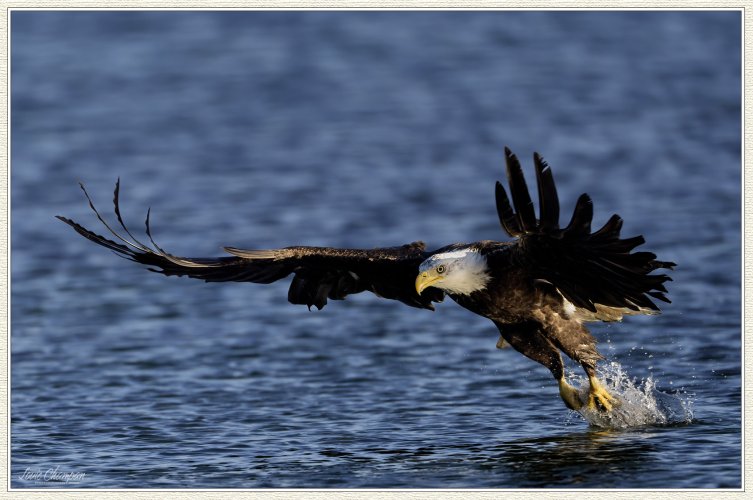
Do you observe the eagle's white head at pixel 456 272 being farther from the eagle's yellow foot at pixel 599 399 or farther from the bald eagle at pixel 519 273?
the eagle's yellow foot at pixel 599 399

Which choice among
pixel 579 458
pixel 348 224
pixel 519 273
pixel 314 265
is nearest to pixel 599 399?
pixel 579 458

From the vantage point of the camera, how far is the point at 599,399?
9.91m

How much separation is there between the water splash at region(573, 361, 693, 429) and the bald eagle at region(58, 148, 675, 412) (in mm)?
69

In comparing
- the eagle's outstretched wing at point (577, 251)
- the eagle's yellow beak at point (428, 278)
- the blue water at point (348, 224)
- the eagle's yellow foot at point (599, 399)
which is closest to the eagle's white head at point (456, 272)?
the eagle's yellow beak at point (428, 278)

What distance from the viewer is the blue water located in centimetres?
948

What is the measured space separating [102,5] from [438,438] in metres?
4.02

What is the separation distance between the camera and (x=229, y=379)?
11438 mm

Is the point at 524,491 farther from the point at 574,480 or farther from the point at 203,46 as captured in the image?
the point at 203,46

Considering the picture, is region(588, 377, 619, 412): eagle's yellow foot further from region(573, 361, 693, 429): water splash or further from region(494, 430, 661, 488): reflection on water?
region(494, 430, 661, 488): reflection on water

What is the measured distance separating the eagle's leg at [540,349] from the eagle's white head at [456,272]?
1.71 ft

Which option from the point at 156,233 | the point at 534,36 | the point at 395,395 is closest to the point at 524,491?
the point at 395,395

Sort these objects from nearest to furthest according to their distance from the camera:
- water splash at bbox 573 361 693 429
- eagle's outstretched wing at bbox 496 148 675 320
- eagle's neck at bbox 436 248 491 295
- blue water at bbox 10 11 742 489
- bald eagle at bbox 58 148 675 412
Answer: eagle's outstretched wing at bbox 496 148 675 320, bald eagle at bbox 58 148 675 412, eagle's neck at bbox 436 248 491 295, blue water at bbox 10 11 742 489, water splash at bbox 573 361 693 429

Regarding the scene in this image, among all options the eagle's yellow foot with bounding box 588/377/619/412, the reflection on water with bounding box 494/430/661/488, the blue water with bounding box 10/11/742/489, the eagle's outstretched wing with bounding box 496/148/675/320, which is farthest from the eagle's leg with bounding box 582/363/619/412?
the eagle's outstretched wing with bounding box 496/148/675/320

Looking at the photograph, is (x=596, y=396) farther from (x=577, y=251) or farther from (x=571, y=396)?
(x=577, y=251)
